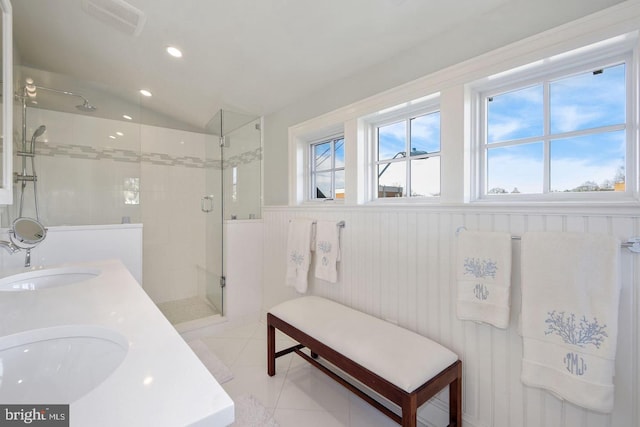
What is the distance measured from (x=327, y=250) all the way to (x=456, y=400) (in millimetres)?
1168

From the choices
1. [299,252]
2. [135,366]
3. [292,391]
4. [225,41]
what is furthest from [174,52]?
[292,391]

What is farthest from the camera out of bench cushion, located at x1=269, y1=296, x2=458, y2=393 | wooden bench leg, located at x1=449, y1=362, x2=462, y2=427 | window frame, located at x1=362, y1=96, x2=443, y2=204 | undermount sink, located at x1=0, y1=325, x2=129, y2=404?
window frame, located at x1=362, y1=96, x2=443, y2=204

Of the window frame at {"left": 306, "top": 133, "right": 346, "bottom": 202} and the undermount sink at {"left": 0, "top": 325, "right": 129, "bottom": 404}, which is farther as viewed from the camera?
the window frame at {"left": 306, "top": 133, "right": 346, "bottom": 202}

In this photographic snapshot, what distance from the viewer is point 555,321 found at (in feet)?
3.57

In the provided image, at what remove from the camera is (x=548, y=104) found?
127 centimetres

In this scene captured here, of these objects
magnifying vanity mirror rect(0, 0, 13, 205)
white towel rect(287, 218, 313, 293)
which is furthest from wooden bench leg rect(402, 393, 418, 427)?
magnifying vanity mirror rect(0, 0, 13, 205)

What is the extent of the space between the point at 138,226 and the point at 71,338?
5.59ft

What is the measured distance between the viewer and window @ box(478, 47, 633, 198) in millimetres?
1117

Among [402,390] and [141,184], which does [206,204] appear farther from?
[402,390]

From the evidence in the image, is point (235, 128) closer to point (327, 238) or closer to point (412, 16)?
point (327, 238)

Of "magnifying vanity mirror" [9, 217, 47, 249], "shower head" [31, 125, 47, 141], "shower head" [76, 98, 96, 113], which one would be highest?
"shower head" [76, 98, 96, 113]

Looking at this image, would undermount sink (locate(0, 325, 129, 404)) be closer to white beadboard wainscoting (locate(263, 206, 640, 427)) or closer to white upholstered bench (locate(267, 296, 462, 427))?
white upholstered bench (locate(267, 296, 462, 427))

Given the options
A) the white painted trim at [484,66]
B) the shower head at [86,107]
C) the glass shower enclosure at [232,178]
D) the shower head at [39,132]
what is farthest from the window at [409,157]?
the shower head at [39,132]

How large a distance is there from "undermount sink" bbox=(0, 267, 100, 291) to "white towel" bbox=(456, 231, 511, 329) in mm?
1847
